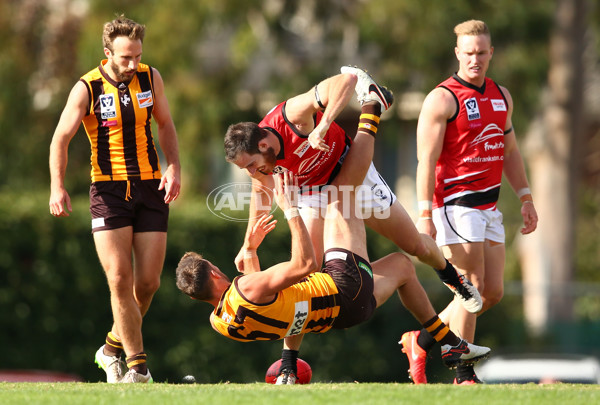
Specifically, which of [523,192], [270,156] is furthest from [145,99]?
[523,192]

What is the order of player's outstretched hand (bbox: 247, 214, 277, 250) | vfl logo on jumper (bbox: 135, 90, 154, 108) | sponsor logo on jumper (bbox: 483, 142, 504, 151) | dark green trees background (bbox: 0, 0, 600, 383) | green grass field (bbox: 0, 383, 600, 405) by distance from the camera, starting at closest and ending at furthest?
green grass field (bbox: 0, 383, 600, 405) → player's outstretched hand (bbox: 247, 214, 277, 250) → vfl logo on jumper (bbox: 135, 90, 154, 108) → sponsor logo on jumper (bbox: 483, 142, 504, 151) → dark green trees background (bbox: 0, 0, 600, 383)

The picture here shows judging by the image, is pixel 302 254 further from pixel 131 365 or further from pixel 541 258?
pixel 541 258

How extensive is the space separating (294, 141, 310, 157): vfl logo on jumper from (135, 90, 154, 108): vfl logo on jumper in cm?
134

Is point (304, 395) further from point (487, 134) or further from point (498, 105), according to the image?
point (498, 105)

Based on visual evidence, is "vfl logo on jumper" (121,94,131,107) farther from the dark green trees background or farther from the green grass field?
the dark green trees background

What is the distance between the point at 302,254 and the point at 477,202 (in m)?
1.82

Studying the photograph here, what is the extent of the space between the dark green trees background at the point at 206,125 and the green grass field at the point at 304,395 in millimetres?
7754

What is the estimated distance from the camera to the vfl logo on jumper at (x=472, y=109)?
8.36m

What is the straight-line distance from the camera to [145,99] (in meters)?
8.35

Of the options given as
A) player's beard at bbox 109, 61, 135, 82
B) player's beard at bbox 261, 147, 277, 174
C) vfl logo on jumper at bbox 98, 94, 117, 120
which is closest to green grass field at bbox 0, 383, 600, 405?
player's beard at bbox 261, 147, 277, 174

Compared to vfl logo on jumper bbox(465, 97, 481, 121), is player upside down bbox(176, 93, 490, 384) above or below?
below

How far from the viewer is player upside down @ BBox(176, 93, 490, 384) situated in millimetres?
7387

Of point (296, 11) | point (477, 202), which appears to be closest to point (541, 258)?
point (296, 11)

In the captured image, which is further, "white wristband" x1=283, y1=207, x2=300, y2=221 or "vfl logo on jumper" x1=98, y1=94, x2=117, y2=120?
"vfl logo on jumper" x1=98, y1=94, x2=117, y2=120
